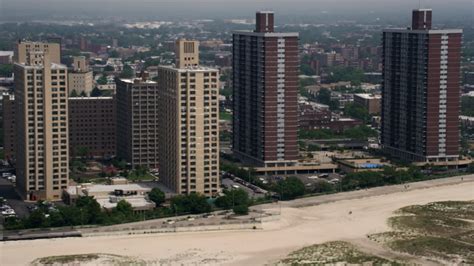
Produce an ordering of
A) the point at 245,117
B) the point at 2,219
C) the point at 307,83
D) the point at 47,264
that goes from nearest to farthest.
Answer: the point at 47,264 < the point at 2,219 < the point at 245,117 < the point at 307,83

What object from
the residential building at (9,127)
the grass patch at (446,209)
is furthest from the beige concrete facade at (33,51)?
the grass patch at (446,209)

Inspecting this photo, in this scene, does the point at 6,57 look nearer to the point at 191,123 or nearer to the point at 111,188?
the point at 111,188

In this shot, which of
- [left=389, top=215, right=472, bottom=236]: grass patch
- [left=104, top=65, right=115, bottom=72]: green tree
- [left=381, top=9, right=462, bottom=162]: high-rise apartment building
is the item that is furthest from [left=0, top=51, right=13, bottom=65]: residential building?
[left=389, top=215, right=472, bottom=236]: grass patch

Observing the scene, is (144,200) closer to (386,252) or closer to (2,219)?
(2,219)

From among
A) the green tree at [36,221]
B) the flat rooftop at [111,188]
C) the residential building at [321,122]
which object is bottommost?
the green tree at [36,221]

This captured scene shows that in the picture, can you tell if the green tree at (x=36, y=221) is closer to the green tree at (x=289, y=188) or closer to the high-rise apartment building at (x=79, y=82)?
the green tree at (x=289, y=188)

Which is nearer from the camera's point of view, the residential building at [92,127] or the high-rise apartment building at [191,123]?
the high-rise apartment building at [191,123]

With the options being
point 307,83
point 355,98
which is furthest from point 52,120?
point 307,83

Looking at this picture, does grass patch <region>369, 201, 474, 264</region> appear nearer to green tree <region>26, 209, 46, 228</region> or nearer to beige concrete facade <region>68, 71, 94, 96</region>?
green tree <region>26, 209, 46, 228</region>
